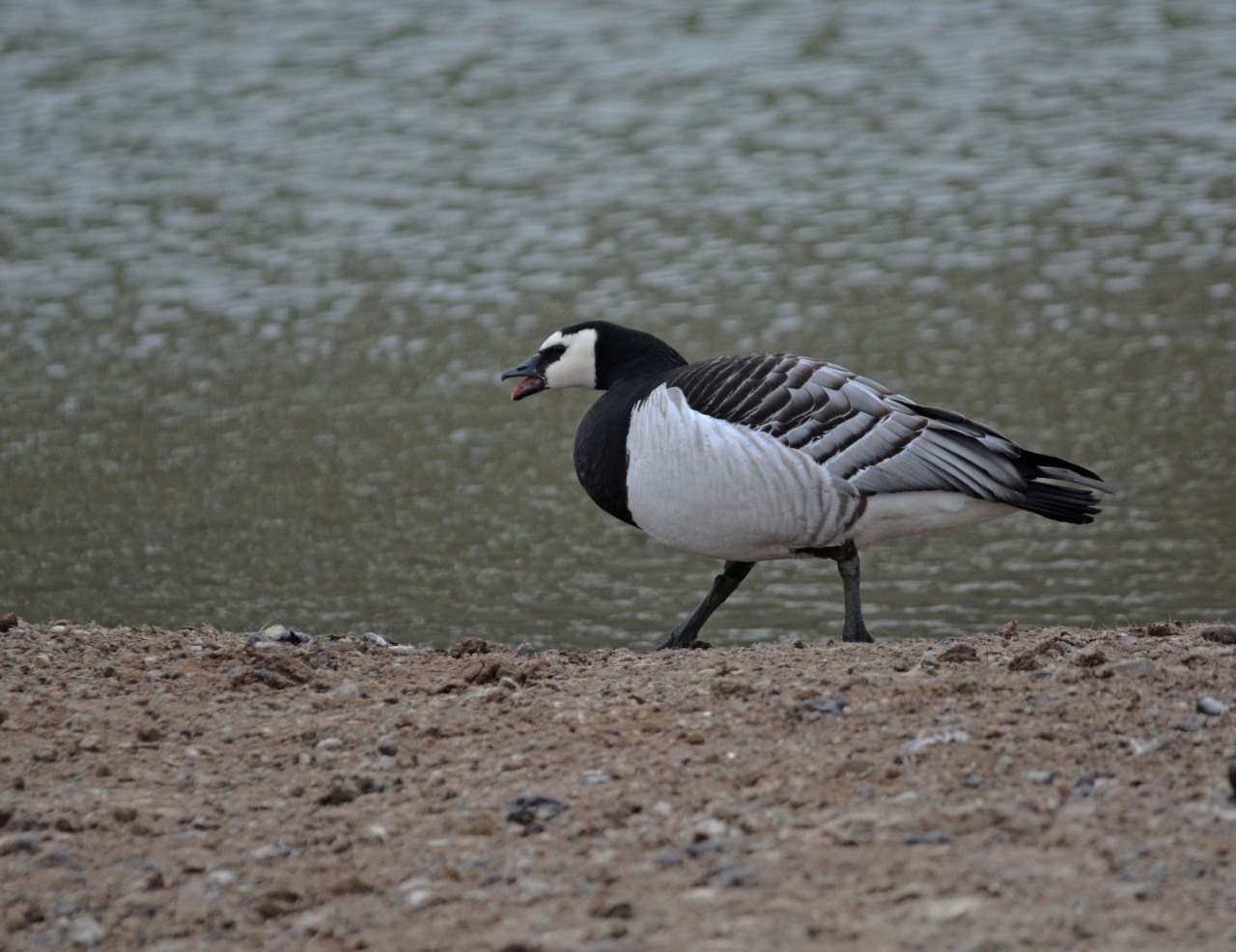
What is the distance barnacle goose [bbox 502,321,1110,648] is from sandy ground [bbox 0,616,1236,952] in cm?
63

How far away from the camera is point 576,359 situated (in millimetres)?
7227

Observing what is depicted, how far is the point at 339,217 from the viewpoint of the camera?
563 inches

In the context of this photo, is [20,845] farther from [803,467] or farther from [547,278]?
[547,278]

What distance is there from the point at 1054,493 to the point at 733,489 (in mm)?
1288

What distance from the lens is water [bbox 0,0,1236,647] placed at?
865cm

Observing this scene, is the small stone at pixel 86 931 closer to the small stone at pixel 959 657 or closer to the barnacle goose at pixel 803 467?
the small stone at pixel 959 657

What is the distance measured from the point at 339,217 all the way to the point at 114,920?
11002 mm

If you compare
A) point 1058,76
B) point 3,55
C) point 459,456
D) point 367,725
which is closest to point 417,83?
point 3,55

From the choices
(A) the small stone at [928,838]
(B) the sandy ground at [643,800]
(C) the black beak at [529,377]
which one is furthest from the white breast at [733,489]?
(A) the small stone at [928,838]

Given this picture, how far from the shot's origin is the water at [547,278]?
8648 mm

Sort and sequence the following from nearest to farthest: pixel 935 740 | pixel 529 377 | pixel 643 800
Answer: pixel 643 800 < pixel 935 740 < pixel 529 377

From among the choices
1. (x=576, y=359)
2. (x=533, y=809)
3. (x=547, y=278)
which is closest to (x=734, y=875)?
(x=533, y=809)

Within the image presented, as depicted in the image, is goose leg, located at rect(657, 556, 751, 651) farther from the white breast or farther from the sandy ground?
the sandy ground

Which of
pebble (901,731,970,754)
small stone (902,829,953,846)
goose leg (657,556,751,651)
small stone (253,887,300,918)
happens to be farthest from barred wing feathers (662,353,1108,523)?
small stone (253,887,300,918)
